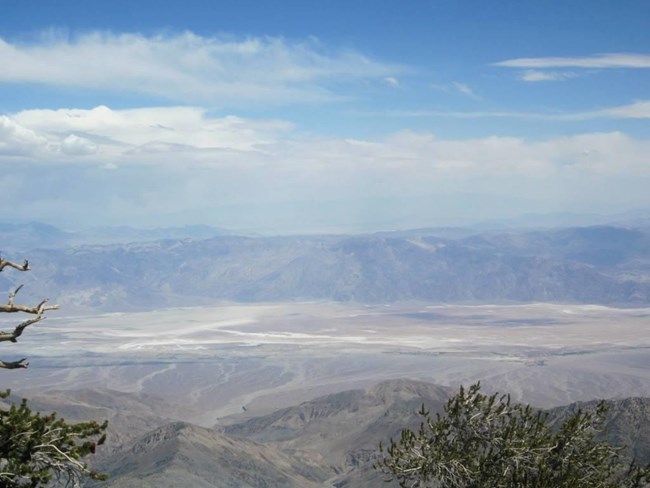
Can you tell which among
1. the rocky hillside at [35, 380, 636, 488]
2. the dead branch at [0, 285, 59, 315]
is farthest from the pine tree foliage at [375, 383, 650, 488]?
the rocky hillside at [35, 380, 636, 488]

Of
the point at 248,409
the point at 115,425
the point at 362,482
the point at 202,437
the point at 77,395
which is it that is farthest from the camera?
the point at 248,409

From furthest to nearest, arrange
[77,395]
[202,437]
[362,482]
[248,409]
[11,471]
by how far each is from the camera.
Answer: [248,409] → [77,395] → [202,437] → [362,482] → [11,471]

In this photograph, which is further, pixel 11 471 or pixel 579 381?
pixel 579 381

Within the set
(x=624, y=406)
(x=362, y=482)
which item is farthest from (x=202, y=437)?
(x=624, y=406)

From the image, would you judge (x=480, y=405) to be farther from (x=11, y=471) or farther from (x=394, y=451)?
(x=11, y=471)

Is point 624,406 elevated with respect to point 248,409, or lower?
elevated

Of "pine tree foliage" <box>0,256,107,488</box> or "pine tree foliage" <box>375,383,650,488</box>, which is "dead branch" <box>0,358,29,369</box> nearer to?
"pine tree foliage" <box>0,256,107,488</box>

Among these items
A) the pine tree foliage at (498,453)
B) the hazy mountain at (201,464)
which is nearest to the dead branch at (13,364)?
the pine tree foliage at (498,453)

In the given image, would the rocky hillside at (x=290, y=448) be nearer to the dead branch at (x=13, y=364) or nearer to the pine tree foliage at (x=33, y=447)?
the pine tree foliage at (x=33, y=447)
